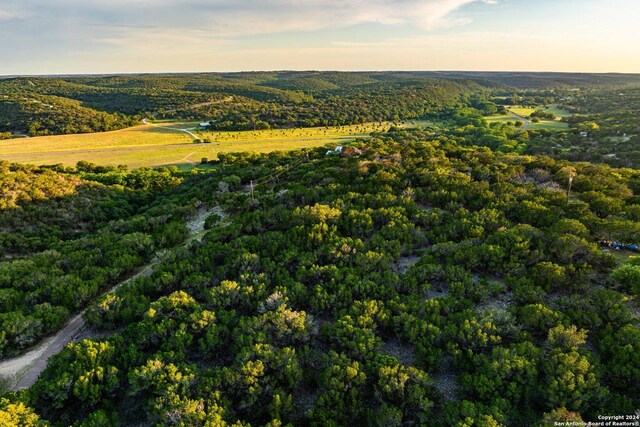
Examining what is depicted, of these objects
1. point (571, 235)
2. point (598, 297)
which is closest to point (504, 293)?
point (598, 297)

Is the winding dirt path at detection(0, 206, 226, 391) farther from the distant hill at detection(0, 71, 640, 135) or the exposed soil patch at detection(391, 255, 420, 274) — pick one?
the distant hill at detection(0, 71, 640, 135)

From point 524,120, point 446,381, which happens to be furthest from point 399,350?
point 524,120

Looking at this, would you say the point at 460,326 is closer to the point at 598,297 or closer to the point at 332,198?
the point at 598,297

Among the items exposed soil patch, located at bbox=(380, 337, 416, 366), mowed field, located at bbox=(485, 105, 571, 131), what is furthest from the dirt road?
exposed soil patch, located at bbox=(380, 337, 416, 366)

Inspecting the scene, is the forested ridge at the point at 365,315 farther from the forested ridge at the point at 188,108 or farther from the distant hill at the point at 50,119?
the forested ridge at the point at 188,108

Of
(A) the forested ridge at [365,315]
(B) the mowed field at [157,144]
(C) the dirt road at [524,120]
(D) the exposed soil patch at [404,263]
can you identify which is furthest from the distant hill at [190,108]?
(D) the exposed soil patch at [404,263]

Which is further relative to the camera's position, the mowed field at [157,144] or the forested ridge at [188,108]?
the forested ridge at [188,108]
